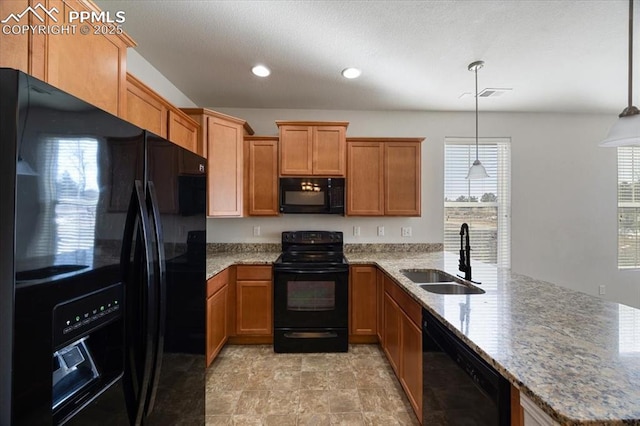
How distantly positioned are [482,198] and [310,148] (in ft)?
7.92

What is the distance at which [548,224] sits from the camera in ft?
11.7

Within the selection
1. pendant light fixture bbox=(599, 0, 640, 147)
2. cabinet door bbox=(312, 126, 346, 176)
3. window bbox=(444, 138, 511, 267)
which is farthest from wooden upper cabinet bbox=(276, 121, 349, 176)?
pendant light fixture bbox=(599, 0, 640, 147)

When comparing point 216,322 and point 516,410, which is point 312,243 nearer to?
point 216,322

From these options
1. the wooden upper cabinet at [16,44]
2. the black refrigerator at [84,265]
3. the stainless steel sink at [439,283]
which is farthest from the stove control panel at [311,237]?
the wooden upper cabinet at [16,44]

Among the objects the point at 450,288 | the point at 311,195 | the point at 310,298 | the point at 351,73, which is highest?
the point at 351,73

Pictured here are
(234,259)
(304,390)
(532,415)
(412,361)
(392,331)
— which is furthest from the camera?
(234,259)

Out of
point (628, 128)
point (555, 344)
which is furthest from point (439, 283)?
point (628, 128)

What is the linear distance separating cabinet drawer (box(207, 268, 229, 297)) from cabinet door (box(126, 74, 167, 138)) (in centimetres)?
127

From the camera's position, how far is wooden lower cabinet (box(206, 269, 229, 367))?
2.33 metres

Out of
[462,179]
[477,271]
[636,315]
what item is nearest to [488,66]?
[462,179]

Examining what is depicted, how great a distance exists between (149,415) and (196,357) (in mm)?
353

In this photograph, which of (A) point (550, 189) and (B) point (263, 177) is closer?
(B) point (263, 177)

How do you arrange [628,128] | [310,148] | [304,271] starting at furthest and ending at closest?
[310,148] → [304,271] → [628,128]

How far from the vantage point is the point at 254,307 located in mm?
2822
